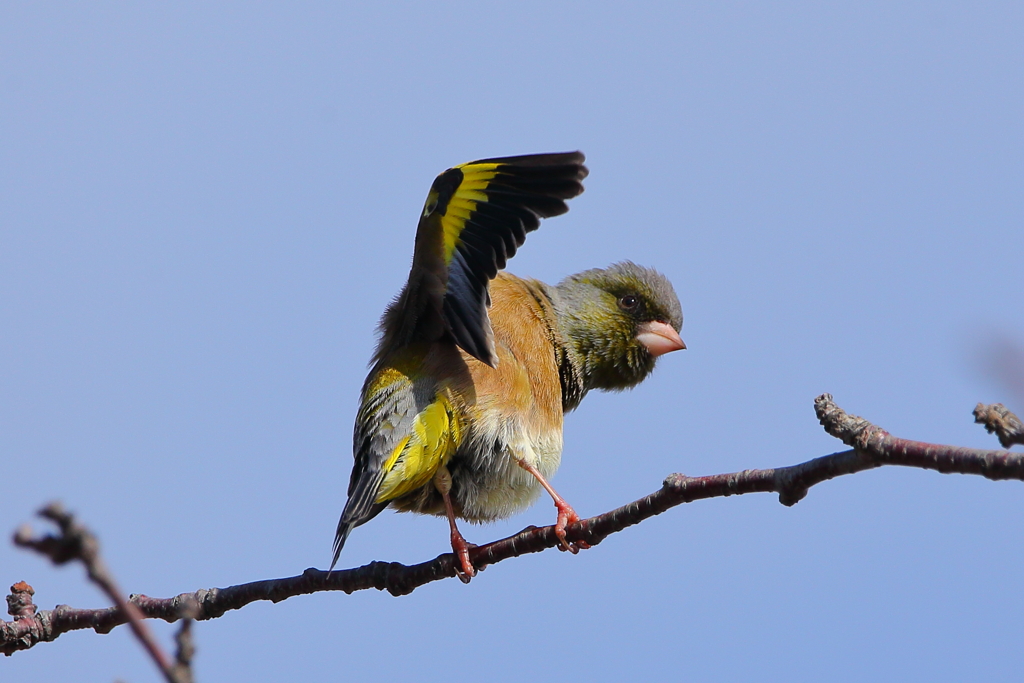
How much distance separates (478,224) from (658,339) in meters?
1.93

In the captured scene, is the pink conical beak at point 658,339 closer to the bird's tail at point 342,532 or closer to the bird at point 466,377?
the bird at point 466,377

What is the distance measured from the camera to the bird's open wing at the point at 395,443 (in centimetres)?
489

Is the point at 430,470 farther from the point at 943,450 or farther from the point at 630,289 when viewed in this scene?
the point at 943,450

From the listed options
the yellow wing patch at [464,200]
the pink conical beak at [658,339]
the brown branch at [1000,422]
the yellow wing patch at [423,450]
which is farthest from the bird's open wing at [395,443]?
the brown branch at [1000,422]

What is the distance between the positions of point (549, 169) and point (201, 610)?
2.52 meters

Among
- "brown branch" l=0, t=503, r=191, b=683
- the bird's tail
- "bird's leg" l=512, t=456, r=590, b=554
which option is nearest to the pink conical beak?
"bird's leg" l=512, t=456, r=590, b=554

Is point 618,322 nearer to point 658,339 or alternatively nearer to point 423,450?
point 658,339

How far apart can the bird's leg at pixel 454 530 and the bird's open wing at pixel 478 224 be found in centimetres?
71

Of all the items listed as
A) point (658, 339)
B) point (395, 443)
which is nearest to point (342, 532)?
point (395, 443)

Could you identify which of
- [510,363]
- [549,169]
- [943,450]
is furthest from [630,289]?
[943,450]

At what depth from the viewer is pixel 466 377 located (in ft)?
17.4

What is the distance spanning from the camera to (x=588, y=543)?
4.09 metres

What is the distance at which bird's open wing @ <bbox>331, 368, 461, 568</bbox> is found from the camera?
193 inches

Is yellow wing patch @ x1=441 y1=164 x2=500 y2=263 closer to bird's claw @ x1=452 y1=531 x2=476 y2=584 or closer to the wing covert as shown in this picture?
the wing covert
